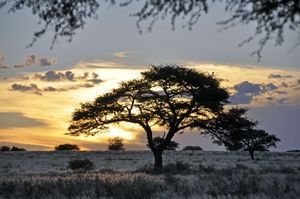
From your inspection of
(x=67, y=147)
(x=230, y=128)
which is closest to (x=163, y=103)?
(x=230, y=128)

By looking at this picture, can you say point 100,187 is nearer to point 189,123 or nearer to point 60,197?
point 60,197

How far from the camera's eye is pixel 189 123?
37344mm

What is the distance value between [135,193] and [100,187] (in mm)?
2057

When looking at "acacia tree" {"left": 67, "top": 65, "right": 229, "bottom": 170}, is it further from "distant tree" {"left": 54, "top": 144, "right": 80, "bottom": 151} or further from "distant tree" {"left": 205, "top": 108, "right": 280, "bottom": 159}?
"distant tree" {"left": 54, "top": 144, "right": 80, "bottom": 151}

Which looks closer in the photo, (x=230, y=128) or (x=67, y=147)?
(x=230, y=128)

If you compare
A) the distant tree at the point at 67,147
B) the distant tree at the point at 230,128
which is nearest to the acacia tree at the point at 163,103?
the distant tree at the point at 230,128

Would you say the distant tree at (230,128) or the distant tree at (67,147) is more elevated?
the distant tree at (67,147)

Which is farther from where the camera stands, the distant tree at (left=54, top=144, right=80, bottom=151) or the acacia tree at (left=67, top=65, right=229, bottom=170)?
the distant tree at (left=54, top=144, right=80, bottom=151)

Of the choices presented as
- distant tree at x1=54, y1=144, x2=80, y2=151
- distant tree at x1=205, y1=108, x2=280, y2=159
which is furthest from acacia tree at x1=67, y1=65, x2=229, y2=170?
distant tree at x1=54, y1=144, x2=80, y2=151

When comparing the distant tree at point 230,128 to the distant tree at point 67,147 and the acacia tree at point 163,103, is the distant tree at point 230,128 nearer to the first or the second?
the acacia tree at point 163,103

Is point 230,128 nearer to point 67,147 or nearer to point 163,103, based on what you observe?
point 163,103

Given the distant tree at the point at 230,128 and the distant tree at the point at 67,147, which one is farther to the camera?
the distant tree at the point at 67,147

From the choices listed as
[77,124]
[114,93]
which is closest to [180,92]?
[114,93]

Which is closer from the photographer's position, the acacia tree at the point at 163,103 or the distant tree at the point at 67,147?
the acacia tree at the point at 163,103
